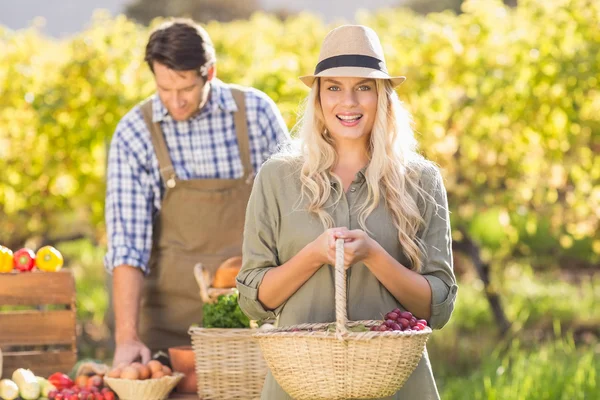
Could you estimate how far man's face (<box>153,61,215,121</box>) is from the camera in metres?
3.61

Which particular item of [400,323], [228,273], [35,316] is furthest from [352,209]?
[35,316]

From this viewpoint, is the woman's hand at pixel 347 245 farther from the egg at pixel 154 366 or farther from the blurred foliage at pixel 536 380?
the blurred foliage at pixel 536 380

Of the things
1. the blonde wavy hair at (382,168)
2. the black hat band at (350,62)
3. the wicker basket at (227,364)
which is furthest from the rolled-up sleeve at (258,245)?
the wicker basket at (227,364)

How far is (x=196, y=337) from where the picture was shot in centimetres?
331

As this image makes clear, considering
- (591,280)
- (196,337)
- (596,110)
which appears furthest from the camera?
(591,280)

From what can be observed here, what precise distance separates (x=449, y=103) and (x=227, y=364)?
376 cm

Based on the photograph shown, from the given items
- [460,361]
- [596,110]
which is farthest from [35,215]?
[596,110]

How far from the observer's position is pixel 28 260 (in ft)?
12.3

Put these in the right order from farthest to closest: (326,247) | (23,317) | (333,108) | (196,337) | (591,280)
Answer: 1. (591,280)
2. (23,317)
3. (196,337)
4. (333,108)
5. (326,247)

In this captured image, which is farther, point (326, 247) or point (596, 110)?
point (596, 110)

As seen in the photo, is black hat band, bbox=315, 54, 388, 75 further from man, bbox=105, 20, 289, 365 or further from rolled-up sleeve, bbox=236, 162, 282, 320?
man, bbox=105, 20, 289, 365

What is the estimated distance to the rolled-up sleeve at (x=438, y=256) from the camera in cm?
267

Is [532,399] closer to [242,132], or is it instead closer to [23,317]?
[242,132]

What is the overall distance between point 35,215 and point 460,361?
132 inches
